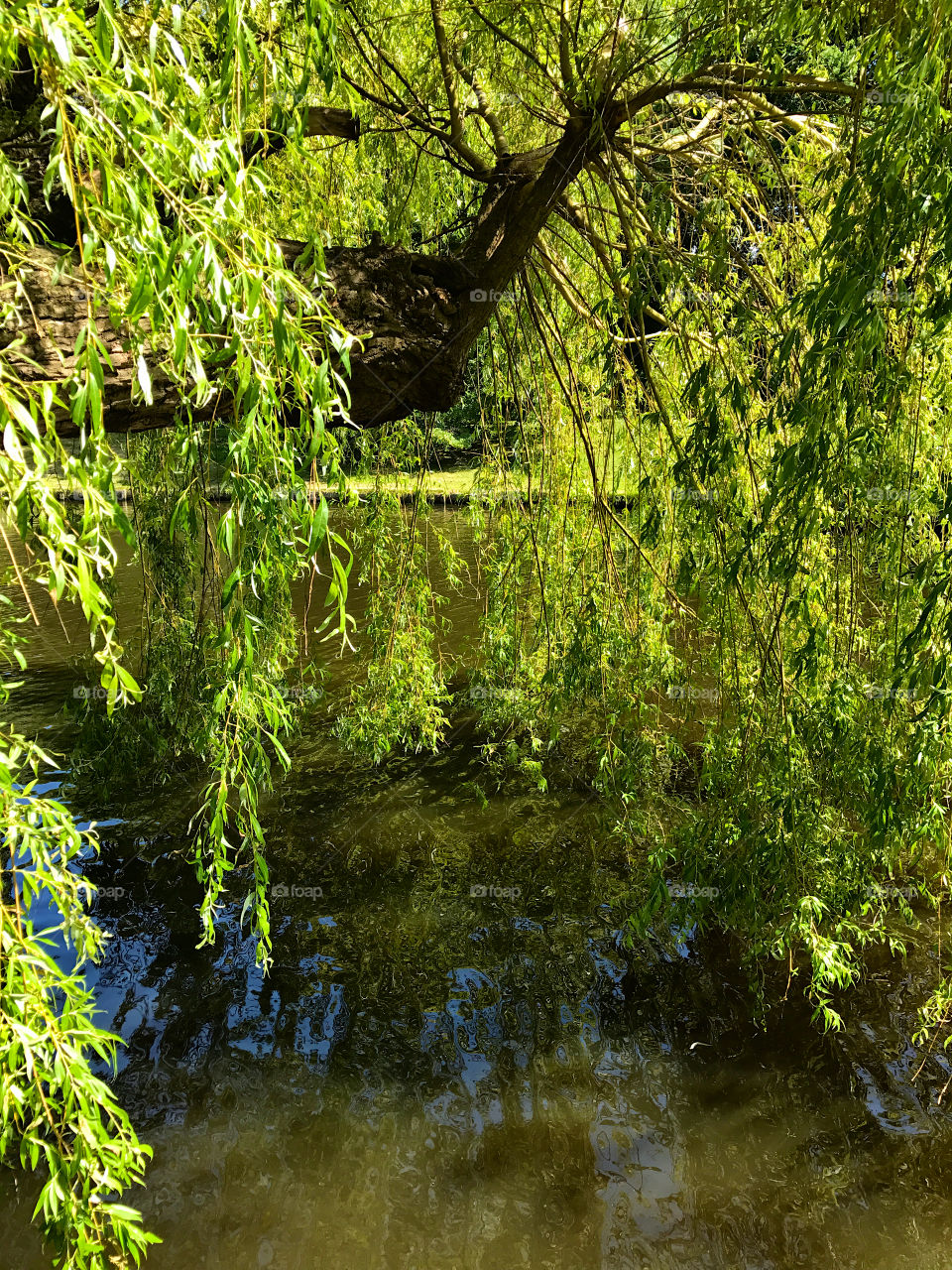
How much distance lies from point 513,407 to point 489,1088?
292cm

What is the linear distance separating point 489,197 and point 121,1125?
9.47 feet

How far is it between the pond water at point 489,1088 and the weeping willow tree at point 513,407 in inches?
14.2

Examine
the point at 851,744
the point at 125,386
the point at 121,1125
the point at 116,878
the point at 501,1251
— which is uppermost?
the point at 125,386

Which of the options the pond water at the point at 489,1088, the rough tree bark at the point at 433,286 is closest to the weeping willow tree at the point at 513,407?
the rough tree bark at the point at 433,286

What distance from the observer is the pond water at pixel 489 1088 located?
99.0 inches

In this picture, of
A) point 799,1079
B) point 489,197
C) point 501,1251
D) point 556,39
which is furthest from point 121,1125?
point 556,39

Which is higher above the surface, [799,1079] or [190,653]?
[190,653]

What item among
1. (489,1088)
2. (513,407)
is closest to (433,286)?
(513,407)

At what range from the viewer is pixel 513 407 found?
176 inches

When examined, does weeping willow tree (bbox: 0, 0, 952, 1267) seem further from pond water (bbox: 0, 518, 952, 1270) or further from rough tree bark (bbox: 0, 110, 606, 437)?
pond water (bbox: 0, 518, 952, 1270)

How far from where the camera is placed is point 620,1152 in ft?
9.09

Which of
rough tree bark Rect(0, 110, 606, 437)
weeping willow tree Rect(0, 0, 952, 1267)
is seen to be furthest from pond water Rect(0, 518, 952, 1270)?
rough tree bark Rect(0, 110, 606, 437)

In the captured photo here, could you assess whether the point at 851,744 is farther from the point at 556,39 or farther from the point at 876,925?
the point at 556,39

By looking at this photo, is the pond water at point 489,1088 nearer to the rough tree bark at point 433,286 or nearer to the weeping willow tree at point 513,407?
the weeping willow tree at point 513,407
